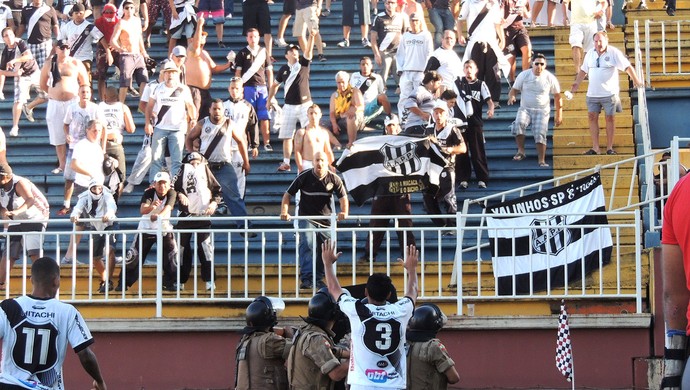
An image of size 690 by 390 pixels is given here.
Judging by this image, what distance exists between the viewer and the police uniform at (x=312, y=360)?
11453mm

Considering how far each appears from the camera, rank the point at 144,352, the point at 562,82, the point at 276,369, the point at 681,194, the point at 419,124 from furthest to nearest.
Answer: the point at 562,82
the point at 419,124
the point at 144,352
the point at 276,369
the point at 681,194

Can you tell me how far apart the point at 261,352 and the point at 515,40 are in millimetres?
10255

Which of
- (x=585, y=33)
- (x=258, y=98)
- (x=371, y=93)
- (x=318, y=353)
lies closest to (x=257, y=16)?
(x=258, y=98)

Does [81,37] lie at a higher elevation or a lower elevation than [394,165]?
higher

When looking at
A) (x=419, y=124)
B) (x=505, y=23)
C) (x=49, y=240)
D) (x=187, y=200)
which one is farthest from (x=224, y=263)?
(x=505, y=23)

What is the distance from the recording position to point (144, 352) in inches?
610

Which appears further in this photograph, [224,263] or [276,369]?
[224,263]

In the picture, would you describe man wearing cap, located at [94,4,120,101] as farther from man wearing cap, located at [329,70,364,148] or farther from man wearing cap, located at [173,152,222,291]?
man wearing cap, located at [173,152,222,291]

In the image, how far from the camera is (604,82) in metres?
19.1

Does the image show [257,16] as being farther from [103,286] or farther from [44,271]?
[44,271]

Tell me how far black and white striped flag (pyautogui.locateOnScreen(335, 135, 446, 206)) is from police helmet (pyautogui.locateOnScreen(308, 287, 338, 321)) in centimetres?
511

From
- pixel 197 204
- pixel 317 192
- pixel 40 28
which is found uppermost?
pixel 40 28

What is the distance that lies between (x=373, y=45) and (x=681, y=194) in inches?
565

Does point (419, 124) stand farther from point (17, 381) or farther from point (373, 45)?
point (17, 381)
